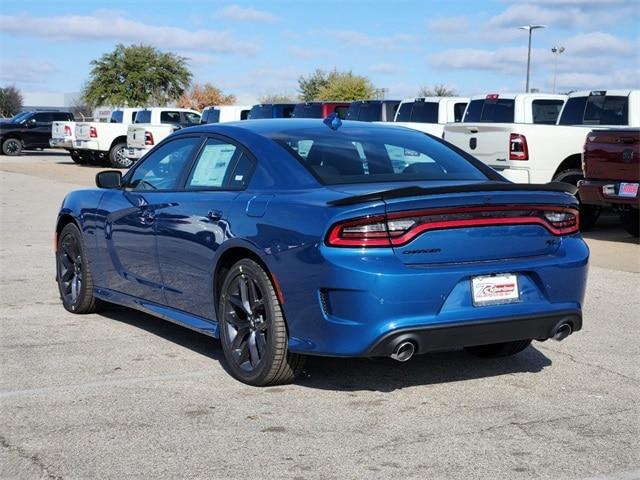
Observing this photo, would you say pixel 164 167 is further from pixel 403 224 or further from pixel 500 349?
pixel 500 349

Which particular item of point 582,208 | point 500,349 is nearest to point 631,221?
point 582,208

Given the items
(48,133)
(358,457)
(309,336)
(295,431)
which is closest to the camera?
(358,457)

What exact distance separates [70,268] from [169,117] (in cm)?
2589

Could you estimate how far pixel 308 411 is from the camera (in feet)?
17.5

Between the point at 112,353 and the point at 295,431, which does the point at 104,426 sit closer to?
the point at 295,431

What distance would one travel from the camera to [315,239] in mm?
5246

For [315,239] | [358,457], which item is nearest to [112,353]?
[315,239]

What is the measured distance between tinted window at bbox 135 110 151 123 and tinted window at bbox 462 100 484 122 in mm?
16988

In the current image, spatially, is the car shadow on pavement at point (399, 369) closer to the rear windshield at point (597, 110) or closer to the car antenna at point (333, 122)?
the car antenna at point (333, 122)

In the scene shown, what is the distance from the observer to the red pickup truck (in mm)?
12250

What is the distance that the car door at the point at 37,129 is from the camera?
40.8 m

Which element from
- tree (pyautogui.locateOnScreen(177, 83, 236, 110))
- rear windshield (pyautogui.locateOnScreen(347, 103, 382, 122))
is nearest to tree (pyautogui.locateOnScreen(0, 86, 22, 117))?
tree (pyautogui.locateOnScreen(177, 83, 236, 110))

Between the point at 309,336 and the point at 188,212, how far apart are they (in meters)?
1.44

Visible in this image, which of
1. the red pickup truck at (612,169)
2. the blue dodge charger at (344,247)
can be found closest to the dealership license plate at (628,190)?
the red pickup truck at (612,169)
